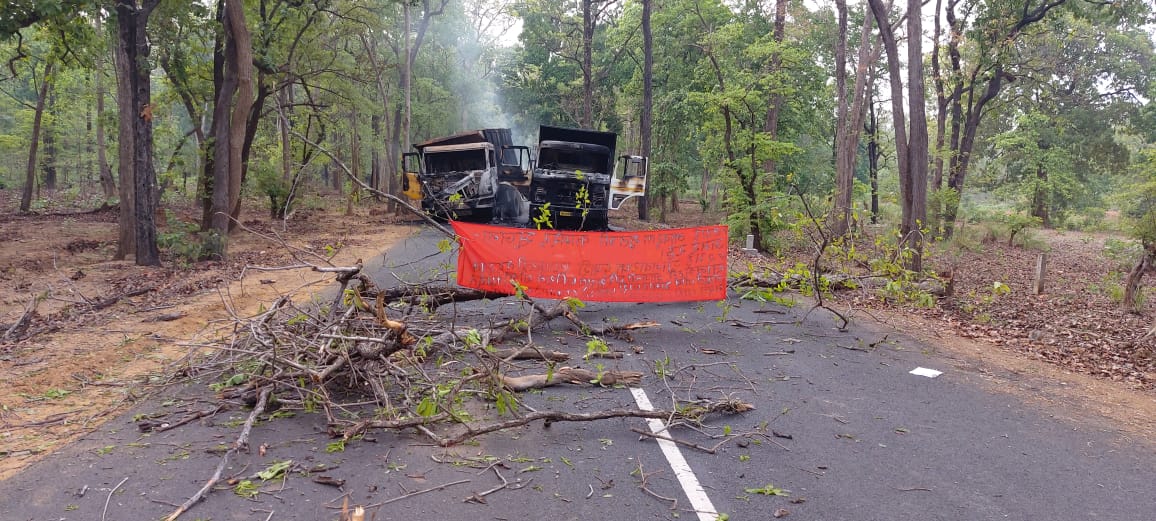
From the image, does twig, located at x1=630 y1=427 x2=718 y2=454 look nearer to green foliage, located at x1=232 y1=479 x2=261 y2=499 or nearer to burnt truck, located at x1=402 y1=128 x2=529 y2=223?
green foliage, located at x1=232 y1=479 x2=261 y2=499

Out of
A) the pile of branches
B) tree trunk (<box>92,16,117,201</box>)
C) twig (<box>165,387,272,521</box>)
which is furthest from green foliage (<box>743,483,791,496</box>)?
tree trunk (<box>92,16,117,201</box>)

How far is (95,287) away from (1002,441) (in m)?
13.1

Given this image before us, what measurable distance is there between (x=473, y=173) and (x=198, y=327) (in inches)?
573

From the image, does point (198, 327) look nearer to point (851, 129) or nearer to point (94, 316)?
point (94, 316)

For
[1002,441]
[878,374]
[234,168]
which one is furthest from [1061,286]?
[234,168]

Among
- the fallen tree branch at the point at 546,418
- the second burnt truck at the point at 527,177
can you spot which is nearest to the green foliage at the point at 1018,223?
the second burnt truck at the point at 527,177

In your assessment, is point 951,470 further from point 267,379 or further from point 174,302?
point 174,302

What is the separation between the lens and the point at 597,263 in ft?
31.4

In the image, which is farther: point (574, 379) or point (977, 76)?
point (977, 76)

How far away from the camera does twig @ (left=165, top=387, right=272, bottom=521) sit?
12.4 feet

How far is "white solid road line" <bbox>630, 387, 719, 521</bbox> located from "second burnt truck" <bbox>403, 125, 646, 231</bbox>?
14062mm

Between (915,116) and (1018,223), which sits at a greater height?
(915,116)

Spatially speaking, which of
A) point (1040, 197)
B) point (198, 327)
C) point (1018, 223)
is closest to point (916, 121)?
point (198, 327)

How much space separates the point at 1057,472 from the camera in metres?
4.75
